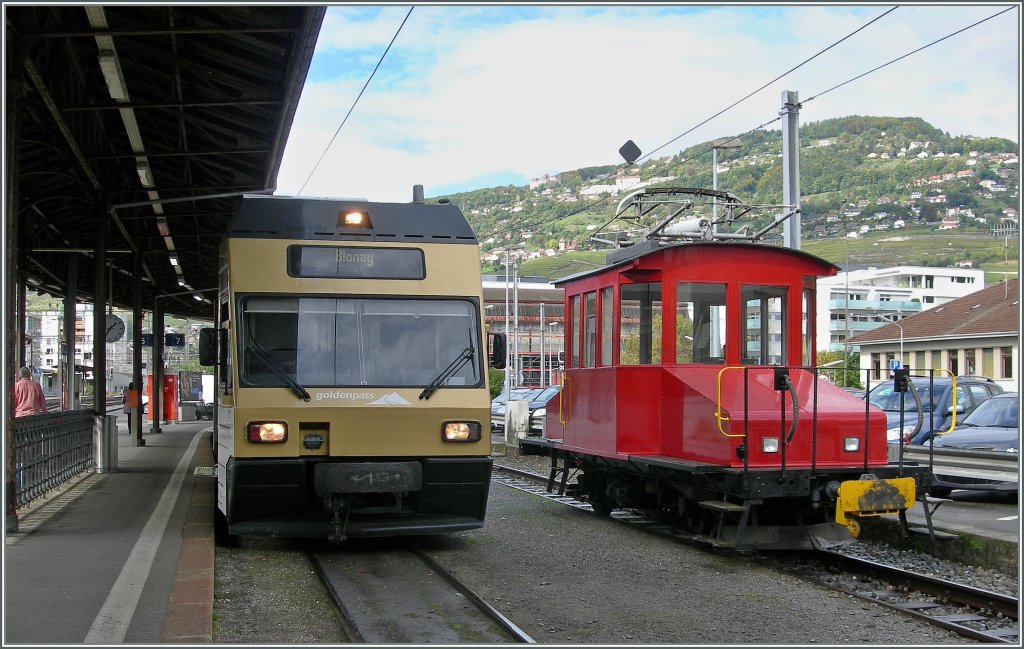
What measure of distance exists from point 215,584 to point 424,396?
239cm

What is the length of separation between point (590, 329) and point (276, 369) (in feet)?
14.6

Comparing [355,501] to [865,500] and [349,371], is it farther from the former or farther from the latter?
[865,500]

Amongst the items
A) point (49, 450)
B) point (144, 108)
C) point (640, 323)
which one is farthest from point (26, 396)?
point (640, 323)

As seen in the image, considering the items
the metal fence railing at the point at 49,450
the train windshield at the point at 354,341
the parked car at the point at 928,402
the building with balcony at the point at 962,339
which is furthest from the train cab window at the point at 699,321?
the building with balcony at the point at 962,339

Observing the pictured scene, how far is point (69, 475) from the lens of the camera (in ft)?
51.9

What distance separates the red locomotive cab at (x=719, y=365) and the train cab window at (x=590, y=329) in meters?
0.31

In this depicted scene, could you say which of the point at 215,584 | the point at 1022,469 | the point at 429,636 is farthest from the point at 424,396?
the point at 1022,469

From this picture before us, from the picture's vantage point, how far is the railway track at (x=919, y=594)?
24.5 feet

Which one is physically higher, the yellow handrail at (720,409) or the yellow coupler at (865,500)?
→ the yellow handrail at (720,409)

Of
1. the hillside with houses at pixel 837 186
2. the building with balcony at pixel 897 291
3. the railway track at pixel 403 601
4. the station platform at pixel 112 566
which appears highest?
the hillside with houses at pixel 837 186

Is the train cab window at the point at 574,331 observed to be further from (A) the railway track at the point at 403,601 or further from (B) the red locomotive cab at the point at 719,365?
(A) the railway track at the point at 403,601

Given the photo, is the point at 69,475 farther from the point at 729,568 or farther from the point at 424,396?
the point at 729,568

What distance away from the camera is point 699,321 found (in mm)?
10930

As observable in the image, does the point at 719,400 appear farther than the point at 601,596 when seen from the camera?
Yes
